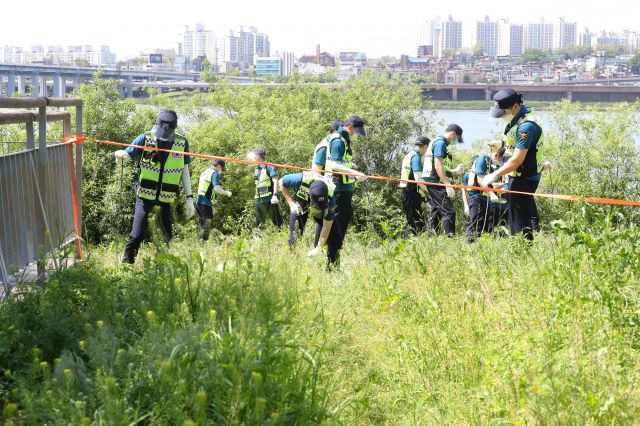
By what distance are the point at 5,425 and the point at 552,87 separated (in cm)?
5025

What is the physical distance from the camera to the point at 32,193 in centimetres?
673

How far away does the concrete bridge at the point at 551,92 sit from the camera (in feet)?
162

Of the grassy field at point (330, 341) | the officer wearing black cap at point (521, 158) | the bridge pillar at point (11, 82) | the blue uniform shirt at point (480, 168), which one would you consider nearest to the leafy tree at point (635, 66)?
the bridge pillar at point (11, 82)

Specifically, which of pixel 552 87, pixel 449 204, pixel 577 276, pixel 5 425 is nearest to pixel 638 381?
pixel 577 276

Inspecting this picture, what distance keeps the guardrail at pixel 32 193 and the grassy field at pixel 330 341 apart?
2.02ft

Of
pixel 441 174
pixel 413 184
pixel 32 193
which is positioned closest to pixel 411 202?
pixel 413 184

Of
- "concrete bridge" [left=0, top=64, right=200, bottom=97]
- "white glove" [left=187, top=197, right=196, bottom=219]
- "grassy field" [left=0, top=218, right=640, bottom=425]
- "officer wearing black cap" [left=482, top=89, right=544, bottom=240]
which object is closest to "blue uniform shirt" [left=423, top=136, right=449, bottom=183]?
"officer wearing black cap" [left=482, top=89, right=544, bottom=240]

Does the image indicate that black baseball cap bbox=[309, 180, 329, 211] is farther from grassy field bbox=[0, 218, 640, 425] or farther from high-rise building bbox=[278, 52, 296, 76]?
high-rise building bbox=[278, 52, 296, 76]

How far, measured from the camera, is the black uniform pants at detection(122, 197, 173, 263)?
27.3ft

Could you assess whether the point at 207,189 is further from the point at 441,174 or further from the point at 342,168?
the point at 342,168

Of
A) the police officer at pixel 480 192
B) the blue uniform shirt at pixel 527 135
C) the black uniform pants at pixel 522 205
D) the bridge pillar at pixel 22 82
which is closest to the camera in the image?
the blue uniform shirt at pixel 527 135

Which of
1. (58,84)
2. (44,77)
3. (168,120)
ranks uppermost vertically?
(44,77)

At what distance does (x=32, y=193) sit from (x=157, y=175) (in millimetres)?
1817

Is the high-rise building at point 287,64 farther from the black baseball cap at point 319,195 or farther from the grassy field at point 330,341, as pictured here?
the grassy field at point 330,341
